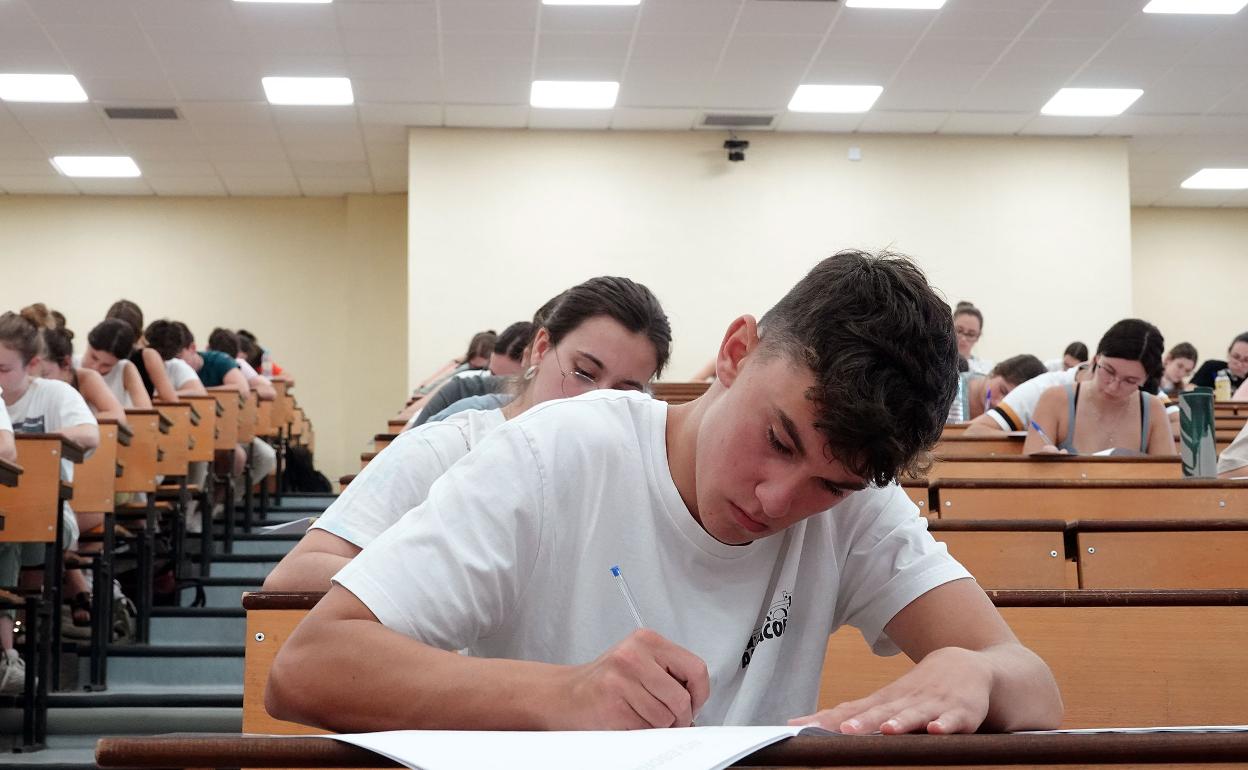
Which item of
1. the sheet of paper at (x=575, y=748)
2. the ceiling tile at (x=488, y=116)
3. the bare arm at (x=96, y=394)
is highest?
the ceiling tile at (x=488, y=116)

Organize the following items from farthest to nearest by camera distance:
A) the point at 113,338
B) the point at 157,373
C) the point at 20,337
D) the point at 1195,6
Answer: the point at 1195,6
the point at 157,373
the point at 113,338
the point at 20,337

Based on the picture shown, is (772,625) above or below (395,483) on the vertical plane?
below

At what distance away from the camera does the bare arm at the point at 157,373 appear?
5941mm

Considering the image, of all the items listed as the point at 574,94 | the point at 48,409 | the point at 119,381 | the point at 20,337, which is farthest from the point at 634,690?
the point at 574,94

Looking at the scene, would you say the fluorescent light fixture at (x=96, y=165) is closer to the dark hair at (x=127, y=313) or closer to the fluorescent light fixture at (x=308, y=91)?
the fluorescent light fixture at (x=308, y=91)

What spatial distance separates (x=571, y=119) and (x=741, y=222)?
1421 millimetres

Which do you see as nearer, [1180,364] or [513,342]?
[513,342]

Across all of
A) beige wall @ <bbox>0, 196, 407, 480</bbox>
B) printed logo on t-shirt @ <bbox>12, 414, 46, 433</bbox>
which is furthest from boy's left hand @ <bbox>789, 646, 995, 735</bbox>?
beige wall @ <bbox>0, 196, 407, 480</bbox>

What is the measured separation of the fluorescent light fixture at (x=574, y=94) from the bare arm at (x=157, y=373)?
129 inches

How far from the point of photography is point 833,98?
8562 mm

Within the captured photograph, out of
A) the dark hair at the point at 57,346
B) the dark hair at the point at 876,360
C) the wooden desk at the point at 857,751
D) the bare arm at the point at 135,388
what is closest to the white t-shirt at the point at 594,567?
the dark hair at the point at 876,360

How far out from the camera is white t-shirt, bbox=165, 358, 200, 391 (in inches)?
249

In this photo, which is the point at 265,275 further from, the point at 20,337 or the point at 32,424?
the point at 20,337

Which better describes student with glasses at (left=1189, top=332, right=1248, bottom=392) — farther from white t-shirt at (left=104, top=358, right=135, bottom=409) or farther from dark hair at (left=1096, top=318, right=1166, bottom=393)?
white t-shirt at (left=104, top=358, right=135, bottom=409)
